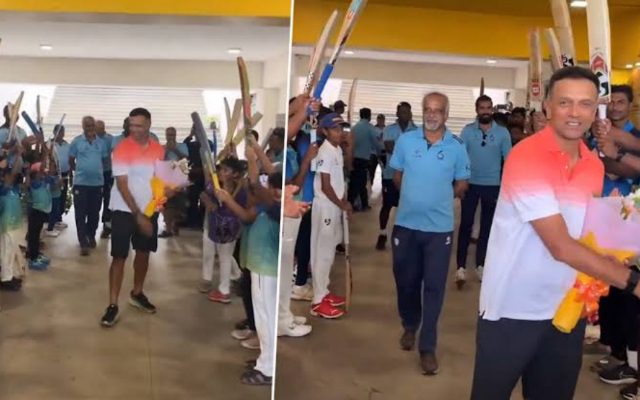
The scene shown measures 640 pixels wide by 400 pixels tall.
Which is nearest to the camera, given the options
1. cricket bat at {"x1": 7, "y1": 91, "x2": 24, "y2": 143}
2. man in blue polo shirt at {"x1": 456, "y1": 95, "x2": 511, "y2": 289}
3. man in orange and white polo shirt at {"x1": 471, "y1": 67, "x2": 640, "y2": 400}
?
man in orange and white polo shirt at {"x1": 471, "y1": 67, "x2": 640, "y2": 400}

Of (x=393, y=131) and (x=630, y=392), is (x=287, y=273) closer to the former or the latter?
(x=393, y=131)

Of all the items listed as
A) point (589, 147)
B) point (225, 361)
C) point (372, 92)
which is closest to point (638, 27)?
point (589, 147)

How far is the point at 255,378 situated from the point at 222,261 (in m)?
0.32

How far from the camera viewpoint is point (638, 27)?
1.69 m

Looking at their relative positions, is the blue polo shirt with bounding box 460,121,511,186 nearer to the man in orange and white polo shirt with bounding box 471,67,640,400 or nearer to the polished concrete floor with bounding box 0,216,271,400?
the man in orange and white polo shirt with bounding box 471,67,640,400

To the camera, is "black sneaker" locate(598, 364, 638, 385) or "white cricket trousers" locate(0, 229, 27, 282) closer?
"white cricket trousers" locate(0, 229, 27, 282)

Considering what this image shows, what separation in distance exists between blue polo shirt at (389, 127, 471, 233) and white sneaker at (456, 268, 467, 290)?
0.12 metres

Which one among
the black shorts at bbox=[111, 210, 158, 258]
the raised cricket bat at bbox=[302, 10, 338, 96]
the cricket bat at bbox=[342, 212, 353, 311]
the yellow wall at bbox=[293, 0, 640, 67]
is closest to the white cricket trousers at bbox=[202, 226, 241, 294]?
the black shorts at bbox=[111, 210, 158, 258]

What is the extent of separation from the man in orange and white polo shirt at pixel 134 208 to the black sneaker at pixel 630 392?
1.39m

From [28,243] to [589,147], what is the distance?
4.73ft

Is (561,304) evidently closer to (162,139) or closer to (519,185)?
(519,185)

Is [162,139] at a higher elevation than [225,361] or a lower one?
higher

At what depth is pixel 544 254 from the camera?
153 cm

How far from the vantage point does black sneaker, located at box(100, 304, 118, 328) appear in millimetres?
1692
